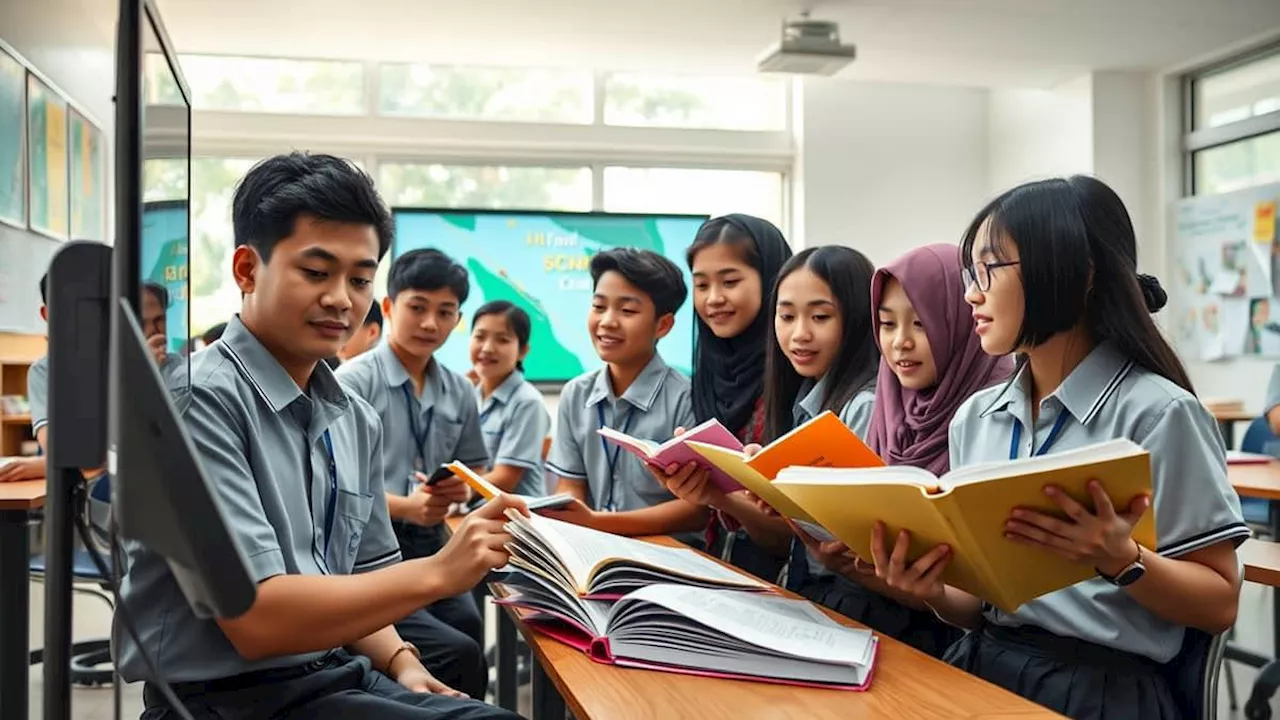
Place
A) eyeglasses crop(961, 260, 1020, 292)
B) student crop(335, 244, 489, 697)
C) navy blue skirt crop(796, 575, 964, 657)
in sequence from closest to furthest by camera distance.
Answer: eyeglasses crop(961, 260, 1020, 292) < navy blue skirt crop(796, 575, 964, 657) < student crop(335, 244, 489, 697)

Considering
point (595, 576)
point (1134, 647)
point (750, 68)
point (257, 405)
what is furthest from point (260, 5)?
point (1134, 647)

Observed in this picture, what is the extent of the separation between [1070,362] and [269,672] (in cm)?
111

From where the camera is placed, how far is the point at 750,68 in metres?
5.91

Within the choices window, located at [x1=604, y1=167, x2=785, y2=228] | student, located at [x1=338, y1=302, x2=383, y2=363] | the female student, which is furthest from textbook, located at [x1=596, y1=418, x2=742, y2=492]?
window, located at [x1=604, y1=167, x2=785, y2=228]

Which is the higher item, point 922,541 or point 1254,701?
point 922,541

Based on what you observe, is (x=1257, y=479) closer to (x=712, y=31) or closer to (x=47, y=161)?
(x=712, y=31)

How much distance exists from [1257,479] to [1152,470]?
1.75 meters

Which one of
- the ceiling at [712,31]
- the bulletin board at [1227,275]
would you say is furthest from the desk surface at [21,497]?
the bulletin board at [1227,275]

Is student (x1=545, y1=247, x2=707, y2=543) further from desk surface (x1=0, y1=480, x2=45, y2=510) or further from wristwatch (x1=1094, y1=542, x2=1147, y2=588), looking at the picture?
wristwatch (x1=1094, y1=542, x2=1147, y2=588)

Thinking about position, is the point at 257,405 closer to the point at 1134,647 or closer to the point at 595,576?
the point at 595,576

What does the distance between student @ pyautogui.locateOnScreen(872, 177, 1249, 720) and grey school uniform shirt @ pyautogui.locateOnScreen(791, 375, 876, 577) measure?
55 cm

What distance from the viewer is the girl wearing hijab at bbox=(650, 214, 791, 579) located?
2398mm

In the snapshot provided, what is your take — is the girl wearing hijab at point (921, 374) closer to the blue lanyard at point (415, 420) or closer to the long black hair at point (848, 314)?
the long black hair at point (848, 314)

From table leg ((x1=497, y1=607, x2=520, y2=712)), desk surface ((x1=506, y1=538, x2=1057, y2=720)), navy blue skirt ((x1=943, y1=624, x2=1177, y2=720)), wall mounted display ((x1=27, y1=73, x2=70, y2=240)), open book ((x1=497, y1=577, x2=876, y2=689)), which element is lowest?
table leg ((x1=497, y1=607, x2=520, y2=712))
